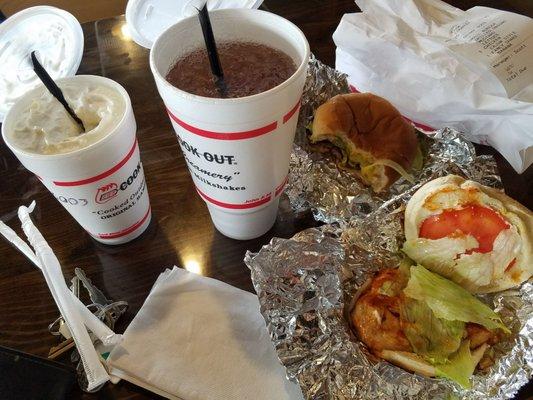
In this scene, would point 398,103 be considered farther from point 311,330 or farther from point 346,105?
point 311,330

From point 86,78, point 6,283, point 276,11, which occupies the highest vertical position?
point 86,78

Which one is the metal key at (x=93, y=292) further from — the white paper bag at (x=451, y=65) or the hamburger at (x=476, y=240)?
the white paper bag at (x=451, y=65)

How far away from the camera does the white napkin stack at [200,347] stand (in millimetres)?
601

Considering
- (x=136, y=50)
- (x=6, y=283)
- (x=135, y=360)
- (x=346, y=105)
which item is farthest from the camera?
(x=136, y=50)

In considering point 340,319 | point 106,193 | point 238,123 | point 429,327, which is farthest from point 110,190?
point 429,327

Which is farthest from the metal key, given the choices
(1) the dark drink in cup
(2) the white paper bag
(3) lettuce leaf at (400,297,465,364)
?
(2) the white paper bag

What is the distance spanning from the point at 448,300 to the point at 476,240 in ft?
0.32


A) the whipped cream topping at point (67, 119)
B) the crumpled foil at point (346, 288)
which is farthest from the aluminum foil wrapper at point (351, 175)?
the whipped cream topping at point (67, 119)

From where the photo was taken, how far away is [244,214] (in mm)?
706

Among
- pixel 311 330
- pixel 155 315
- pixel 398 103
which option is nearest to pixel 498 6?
pixel 398 103

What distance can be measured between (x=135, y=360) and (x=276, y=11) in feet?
3.00

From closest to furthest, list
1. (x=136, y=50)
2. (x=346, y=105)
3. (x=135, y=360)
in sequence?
1. (x=135, y=360)
2. (x=346, y=105)
3. (x=136, y=50)

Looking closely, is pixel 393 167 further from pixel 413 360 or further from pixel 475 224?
pixel 413 360

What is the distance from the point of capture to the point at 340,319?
66 centimetres
